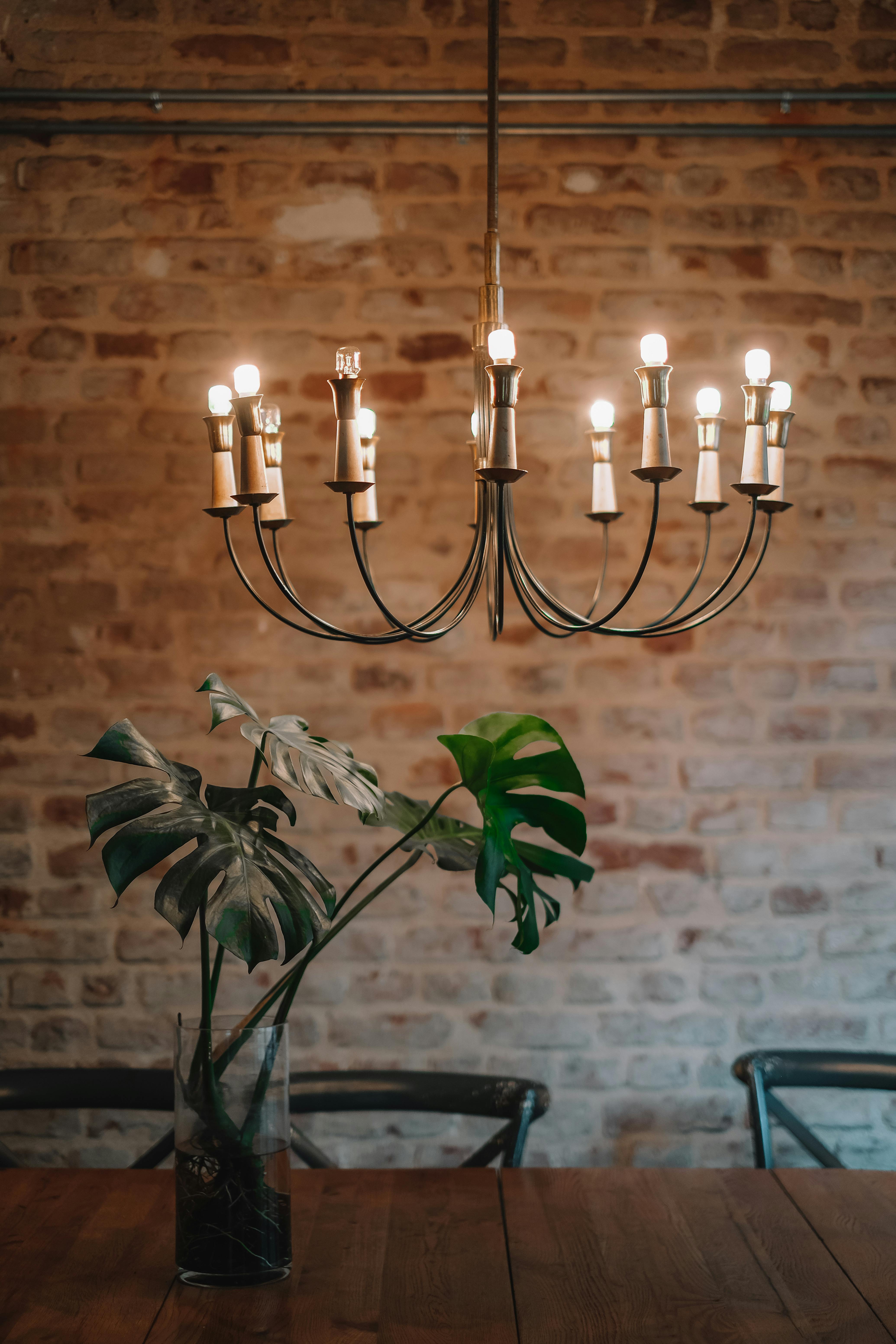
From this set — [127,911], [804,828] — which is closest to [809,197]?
[804,828]

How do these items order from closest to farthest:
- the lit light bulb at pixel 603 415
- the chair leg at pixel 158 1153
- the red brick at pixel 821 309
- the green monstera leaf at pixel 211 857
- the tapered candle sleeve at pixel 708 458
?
the green monstera leaf at pixel 211 857 < the tapered candle sleeve at pixel 708 458 < the lit light bulb at pixel 603 415 < the chair leg at pixel 158 1153 < the red brick at pixel 821 309

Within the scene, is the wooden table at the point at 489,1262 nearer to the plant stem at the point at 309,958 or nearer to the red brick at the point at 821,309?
the plant stem at the point at 309,958

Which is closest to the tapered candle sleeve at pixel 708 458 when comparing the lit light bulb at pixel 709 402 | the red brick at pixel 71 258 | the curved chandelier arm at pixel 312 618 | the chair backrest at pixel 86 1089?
the lit light bulb at pixel 709 402

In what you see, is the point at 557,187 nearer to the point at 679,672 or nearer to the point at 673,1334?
the point at 679,672

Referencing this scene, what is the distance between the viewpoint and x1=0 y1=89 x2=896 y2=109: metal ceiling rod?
2.60 meters

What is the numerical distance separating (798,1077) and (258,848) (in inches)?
51.7

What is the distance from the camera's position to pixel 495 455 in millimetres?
1298

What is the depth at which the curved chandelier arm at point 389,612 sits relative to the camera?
1.32 meters

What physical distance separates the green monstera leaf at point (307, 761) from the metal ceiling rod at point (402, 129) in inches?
69.5

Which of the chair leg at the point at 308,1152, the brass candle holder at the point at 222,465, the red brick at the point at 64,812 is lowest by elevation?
the chair leg at the point at 308,1152

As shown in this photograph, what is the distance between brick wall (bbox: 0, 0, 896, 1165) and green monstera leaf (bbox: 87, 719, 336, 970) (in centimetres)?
123

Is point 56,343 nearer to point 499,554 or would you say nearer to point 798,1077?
point 499,554

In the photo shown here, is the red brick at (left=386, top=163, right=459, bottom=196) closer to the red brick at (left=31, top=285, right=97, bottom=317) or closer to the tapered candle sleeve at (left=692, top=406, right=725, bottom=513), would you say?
the red brick at (left=31, top=285, right=97, bottom=317)

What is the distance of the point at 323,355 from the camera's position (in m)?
2.68
